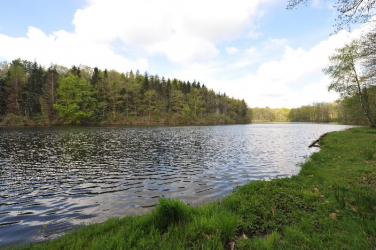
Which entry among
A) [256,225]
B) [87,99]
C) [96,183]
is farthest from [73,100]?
[256,225]

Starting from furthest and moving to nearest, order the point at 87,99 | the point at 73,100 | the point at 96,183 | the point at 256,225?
the point at 87,99, the point at 73,100, the point at 96,183, the point at 256,225

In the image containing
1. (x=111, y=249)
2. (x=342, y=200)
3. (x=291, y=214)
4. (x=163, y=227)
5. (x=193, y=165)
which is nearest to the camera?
(x=111, y=249)

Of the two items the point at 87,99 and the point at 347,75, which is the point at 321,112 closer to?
the point at 347,75

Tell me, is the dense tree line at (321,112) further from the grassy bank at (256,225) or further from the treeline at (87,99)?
the grassy bank at (256,225)

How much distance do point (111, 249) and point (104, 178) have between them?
8.74 metres

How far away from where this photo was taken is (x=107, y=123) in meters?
78.7

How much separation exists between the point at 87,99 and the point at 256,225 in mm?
80110

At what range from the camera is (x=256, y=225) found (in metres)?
5.41

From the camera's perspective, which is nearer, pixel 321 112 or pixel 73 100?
pixel 73 100

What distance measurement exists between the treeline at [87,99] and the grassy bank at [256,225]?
73201 millimetres

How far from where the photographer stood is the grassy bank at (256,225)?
444 cm

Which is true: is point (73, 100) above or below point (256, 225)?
above

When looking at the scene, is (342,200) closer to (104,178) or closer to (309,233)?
(309,233)

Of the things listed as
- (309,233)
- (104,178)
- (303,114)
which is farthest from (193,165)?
(303,114)
